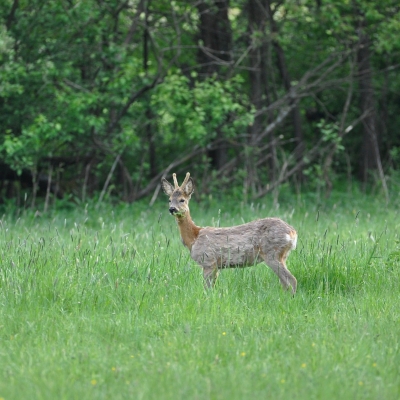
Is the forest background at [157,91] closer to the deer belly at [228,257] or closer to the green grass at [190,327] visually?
the green grass at [190,327]

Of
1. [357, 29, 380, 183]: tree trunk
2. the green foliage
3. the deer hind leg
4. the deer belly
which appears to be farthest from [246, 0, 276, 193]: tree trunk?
the deer hind leg

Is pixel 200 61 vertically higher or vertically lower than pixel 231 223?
higher

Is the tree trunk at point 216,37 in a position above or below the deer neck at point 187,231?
above

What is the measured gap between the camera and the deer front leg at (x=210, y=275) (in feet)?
25.6

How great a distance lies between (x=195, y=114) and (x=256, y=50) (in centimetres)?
425

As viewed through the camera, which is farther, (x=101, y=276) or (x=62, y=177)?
(x=62, y=177)

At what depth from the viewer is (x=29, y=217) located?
13.9m

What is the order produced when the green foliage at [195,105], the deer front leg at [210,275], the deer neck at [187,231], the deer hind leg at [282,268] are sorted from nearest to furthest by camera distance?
the deer hind leg at [282,268], the deer front leg at [210,275], the deer neck at [187,231], the green foliage at [195,105]

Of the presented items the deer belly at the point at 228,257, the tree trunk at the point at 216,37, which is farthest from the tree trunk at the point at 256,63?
the deer belly at the point at 228,257

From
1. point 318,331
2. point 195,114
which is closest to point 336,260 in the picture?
point 318,331

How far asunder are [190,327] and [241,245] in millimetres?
1941

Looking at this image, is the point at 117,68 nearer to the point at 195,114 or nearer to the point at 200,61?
the point at 195,114

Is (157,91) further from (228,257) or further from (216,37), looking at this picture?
(228,257)

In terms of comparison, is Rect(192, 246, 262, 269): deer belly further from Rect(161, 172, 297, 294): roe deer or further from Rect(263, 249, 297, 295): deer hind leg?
Rect(263, 249, 297, 295): deer hind leg
